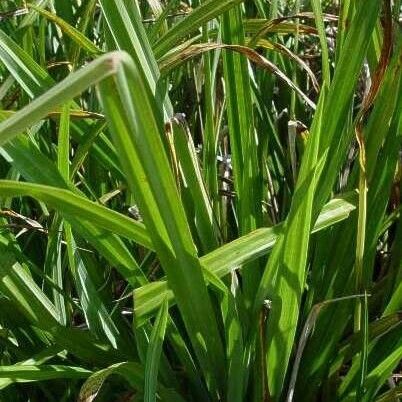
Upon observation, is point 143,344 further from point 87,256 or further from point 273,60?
point 273,60

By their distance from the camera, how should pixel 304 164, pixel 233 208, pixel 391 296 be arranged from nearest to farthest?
pixel 304 164, pixel 391 296, pixel 233 208

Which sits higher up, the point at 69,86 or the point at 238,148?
the point at 69,86

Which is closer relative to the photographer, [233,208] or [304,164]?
[304,164]

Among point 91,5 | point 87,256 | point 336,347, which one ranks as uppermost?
point 91,5

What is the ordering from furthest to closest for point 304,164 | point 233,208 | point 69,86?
point 233,208
point 304,164
point 69,86

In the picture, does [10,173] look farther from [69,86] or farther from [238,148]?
[69,86]

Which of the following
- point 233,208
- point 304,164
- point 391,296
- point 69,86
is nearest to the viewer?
point 69,86

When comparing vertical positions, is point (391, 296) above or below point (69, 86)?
below

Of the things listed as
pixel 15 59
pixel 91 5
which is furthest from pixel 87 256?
pixel 91 5

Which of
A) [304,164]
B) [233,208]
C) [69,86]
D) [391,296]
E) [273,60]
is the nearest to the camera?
[69,86]

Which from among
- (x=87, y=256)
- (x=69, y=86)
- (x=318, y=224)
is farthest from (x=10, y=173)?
(x=69, y=86)
